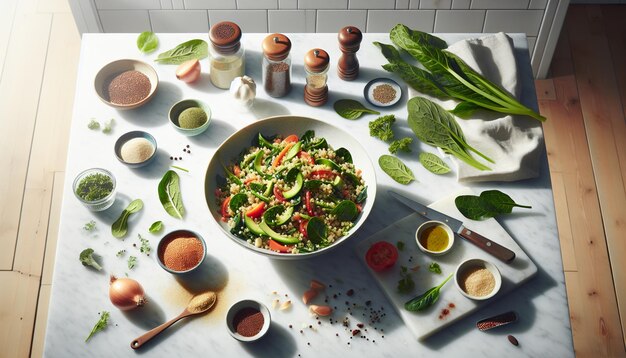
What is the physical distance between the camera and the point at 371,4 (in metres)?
2.93

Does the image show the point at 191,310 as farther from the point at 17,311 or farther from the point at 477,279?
the point at 17,311

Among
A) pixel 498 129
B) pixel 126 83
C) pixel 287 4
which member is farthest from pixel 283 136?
pixel 287 4

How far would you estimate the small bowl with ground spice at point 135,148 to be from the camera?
2.03 metres

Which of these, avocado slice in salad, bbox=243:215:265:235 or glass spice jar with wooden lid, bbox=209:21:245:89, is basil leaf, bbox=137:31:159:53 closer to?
glass spice jar with wooden lid, bbox=209:21:245:89

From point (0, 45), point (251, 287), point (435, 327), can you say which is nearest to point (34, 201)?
point (0, 45)

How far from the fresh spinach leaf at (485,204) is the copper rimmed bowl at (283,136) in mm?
280

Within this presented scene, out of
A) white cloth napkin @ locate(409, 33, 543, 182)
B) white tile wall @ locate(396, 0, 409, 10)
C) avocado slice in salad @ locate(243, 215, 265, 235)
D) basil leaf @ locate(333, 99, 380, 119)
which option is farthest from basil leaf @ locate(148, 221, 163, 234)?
white tile wall @ locate(396, 0, 409, 10)

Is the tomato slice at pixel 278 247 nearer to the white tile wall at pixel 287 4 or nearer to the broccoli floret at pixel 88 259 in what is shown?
the broccoli floret at pixel 88 259

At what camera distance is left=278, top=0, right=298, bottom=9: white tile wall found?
115 inches

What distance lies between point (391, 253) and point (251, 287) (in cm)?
40

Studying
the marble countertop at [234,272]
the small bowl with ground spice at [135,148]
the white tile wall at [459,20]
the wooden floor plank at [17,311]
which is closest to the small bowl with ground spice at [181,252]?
the marble countertop at [234,272]

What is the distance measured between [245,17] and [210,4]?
0.54ft

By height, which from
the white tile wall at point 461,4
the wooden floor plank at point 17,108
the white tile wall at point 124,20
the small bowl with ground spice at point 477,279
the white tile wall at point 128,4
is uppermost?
the small bowl with ground spice at point 477,279

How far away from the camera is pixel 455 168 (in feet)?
6.76
